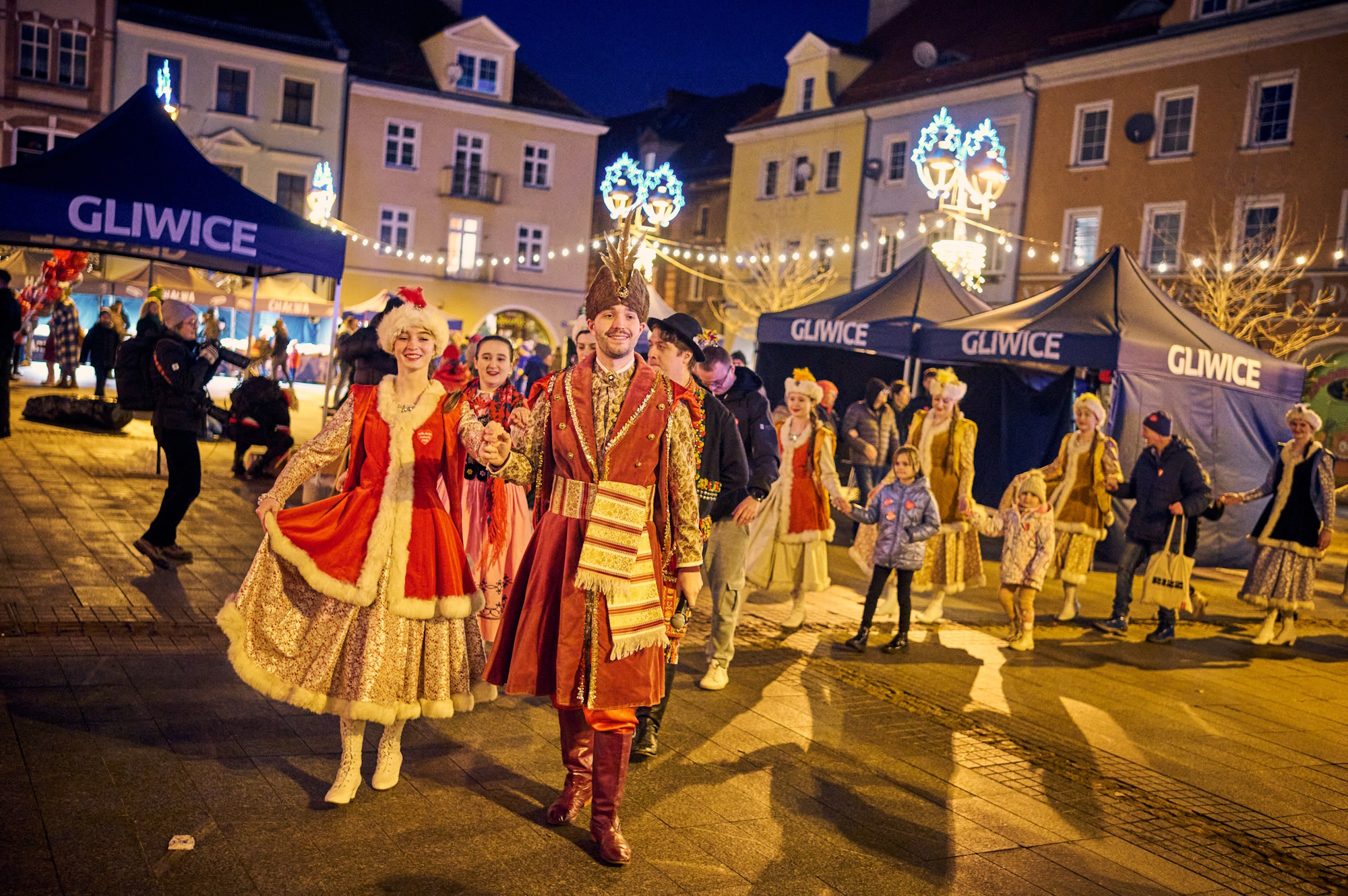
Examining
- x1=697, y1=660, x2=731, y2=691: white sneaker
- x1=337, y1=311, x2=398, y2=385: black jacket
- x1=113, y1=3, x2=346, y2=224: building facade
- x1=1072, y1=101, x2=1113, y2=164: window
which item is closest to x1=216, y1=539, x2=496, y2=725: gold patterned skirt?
x1=697, y1=660, x2=731, y2=691: white sneaker

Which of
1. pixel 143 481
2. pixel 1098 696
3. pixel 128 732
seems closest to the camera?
pixel 128 732

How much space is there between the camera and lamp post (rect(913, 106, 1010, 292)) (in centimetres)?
1491

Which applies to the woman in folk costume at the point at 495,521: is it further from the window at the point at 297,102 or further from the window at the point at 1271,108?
the window at the point at 297,102

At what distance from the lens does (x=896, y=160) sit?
35.8m

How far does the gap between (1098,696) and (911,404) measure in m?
10.1

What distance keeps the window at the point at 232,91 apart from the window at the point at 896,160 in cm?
2029

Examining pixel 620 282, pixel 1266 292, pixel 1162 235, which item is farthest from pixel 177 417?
pixel 1162 235

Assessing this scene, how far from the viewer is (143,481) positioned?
1182cm

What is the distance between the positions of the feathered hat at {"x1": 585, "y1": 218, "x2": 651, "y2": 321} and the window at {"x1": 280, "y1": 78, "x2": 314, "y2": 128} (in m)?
36.4

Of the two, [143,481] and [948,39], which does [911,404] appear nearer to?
[143,481]

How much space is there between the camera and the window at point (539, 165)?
41.3 metres

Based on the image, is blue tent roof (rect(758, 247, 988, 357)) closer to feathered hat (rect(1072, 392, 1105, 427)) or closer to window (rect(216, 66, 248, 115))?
feathered hat (rect(1072, 392, 1105, 427))

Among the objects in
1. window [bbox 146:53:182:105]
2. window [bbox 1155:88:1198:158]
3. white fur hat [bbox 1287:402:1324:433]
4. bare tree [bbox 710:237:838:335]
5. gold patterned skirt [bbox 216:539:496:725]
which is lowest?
gold patterned skirt [bbox 216:539:496:725]

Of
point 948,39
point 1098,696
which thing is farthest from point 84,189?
point 948,39
